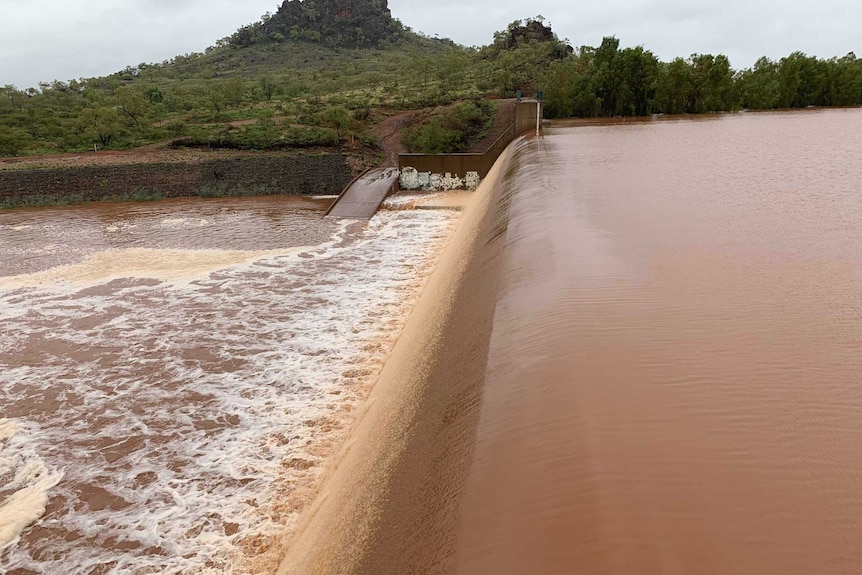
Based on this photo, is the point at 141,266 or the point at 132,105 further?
the point at 132,105

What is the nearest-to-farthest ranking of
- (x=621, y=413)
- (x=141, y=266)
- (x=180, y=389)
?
(x=621, y=413), (x=180, y=389), (x=141, y=266)

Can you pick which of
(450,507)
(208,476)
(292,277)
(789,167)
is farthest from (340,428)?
(789,167)

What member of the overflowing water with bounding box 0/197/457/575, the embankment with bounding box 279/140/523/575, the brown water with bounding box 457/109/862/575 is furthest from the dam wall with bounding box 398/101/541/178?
the embankment with bounding box 279/140/523/575

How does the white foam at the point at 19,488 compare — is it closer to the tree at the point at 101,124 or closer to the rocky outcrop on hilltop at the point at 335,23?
the tree at the point at 101,124

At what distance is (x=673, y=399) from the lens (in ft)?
12.4

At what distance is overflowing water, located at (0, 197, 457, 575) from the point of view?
4.51m

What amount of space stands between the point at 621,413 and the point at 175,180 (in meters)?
23.2

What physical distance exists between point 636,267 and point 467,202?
38.1ft

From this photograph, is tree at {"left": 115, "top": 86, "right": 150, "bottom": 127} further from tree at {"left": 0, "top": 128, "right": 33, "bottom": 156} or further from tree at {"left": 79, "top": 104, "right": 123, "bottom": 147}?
tree at {"left": 0, "top": 128, "right": 33, "bottom": 156}

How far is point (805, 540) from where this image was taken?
2635 mm

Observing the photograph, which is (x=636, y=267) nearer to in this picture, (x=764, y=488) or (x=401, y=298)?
(x=764, y=488)

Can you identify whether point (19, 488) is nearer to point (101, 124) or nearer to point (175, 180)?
point (175, 180)

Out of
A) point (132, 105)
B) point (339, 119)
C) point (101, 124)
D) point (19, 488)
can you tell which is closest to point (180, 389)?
point (19, 488)

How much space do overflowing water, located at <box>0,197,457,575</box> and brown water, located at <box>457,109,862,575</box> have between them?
219cm
